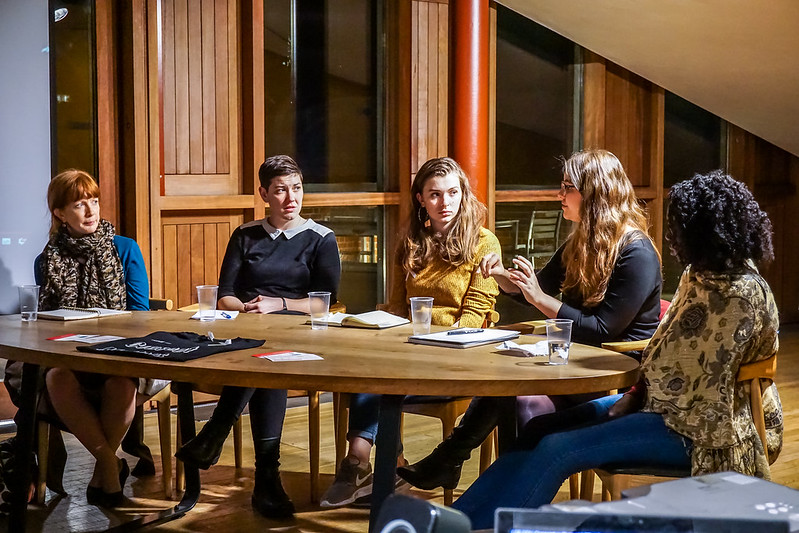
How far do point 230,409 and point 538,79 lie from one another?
→ 3943mm

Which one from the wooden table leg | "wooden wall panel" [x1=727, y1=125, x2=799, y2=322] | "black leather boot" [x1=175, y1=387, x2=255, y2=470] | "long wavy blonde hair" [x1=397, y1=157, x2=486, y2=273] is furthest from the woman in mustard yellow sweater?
"wooden wall panel" [x1=727, y1=125, x2=799, y2=322]

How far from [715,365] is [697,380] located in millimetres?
53

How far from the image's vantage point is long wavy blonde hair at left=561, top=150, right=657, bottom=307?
3053 mm

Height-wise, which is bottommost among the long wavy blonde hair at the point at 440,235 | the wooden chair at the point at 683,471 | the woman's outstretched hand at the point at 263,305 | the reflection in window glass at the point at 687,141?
the wooden chair at the point at 683,471

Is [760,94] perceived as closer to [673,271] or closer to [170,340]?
[673,271]

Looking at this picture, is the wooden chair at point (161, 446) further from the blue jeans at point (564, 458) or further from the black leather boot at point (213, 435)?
the blue jeans at point (564, 458)

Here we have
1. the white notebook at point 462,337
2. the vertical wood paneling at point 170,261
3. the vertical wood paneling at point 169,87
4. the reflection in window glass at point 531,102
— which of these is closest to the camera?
the white notebook at point 462,337

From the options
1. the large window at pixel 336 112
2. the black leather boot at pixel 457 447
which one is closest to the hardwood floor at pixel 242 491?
the black leather boot at pixel 457 447

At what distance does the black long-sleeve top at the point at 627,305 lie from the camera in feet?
9.77

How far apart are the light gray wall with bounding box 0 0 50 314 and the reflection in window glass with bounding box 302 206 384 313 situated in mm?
1585

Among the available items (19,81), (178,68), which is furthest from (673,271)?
(19,81)

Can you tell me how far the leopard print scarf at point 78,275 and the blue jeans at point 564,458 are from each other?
6.16ft

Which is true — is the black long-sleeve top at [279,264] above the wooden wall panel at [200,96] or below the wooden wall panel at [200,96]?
below

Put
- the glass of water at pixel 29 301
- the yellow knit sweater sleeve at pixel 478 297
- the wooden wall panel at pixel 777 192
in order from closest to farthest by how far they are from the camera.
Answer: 1. the glass of water at pixel 29 301
2. the yellow knit sweater sleeve at pixel 478 297
3. the wooden wall panel at pixel 777 192
